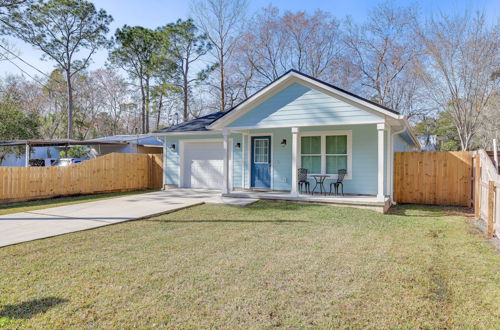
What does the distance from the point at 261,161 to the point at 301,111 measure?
109 inches

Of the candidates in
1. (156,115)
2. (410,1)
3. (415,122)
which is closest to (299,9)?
(410,1)

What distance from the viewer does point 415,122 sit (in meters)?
23.4

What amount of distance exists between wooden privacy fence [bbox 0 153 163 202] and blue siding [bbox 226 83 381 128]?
19.9 feet

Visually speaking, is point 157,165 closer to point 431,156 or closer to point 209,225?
point 209,225

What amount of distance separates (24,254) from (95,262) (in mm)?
1217

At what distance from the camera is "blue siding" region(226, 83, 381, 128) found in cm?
869

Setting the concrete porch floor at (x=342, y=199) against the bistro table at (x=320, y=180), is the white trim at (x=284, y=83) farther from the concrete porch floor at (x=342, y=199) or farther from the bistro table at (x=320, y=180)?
the bistro table at (x=320, y=180)

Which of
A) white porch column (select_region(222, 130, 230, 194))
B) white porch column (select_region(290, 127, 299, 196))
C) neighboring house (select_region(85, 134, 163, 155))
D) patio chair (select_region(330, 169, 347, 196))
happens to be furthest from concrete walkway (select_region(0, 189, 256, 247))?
neighboring house (select_region(85, 134, 163, 155))

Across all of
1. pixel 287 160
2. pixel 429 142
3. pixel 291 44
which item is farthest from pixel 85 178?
pixel 429 142

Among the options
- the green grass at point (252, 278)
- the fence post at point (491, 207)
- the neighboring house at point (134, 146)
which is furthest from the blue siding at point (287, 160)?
the neighboring house at point (134, 146)

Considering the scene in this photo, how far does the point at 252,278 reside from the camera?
366cm

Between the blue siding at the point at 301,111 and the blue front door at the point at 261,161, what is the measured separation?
1490 millimetres

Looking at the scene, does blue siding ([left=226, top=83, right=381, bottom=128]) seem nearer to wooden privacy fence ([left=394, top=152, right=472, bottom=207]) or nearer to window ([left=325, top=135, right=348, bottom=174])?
window ([left=325, top=135, right=348, bottom=174])

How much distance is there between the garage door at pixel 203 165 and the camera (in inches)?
480
